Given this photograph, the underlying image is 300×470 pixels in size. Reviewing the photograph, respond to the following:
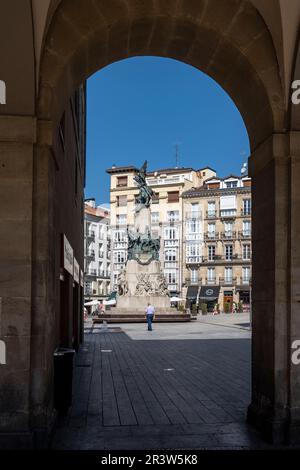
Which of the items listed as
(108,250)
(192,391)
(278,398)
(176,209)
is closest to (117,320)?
(192,391)

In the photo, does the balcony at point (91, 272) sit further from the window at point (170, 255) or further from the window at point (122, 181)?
the window at point (122, 181)

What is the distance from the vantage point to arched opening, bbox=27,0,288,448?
285 inches

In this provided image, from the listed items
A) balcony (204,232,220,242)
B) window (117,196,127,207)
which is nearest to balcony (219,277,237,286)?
balcony (204,232,220,242)

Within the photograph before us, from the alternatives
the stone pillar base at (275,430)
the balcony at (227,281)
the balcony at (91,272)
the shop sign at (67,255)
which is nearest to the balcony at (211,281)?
the balcony at (227,281)

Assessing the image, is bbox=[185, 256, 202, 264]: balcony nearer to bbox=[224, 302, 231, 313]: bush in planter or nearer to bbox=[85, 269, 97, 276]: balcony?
bbox=[224, 302, 231, 313]: bush in planter

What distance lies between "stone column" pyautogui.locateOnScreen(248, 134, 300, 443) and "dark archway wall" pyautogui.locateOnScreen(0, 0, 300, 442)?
0.04 ft

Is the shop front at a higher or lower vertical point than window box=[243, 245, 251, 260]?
lower

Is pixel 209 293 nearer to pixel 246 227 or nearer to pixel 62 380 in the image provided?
pixel 246 227

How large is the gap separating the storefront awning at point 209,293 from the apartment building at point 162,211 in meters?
4.10

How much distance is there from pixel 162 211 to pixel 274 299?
3212 inches

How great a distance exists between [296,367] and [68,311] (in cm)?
747

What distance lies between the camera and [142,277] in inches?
1678

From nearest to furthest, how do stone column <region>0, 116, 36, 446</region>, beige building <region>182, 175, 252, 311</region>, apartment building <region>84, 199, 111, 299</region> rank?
1. stone column <region>0, 116, 36, 446</region>
2. beige building <region>182, 175, 252, 311</region>
3. apartment building <region>84, 199, 111, 299</region>
